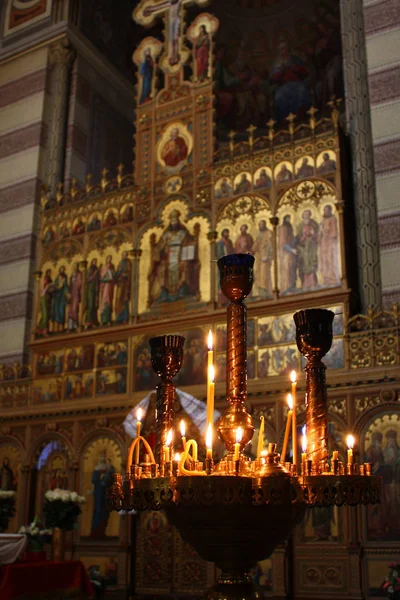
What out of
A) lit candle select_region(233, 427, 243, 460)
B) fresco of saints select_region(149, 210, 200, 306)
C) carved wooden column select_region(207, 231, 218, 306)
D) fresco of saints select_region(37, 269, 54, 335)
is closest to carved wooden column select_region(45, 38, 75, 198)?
fresco of saints select_region(37, 269, 54, 335)

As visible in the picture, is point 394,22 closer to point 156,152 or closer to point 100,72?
point 156,152

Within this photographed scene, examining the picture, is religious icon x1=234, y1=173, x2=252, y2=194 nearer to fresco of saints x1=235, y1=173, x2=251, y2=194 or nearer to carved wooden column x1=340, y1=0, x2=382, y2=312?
fresco of saints x1=235, y1=173, x2=251, y2=194

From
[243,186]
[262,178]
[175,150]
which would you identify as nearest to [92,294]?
[175,150]

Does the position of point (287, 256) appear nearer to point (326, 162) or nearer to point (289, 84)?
point (326, 162)

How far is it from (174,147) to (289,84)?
21.5 ft

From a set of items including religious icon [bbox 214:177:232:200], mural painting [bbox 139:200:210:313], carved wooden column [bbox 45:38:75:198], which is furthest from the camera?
carved wooden column [bbox 45:38:75:198]

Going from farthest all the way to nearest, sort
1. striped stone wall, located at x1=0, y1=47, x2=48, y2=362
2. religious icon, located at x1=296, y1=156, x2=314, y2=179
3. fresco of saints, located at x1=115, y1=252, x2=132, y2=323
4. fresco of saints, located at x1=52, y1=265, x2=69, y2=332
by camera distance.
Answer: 1. striped stone wall, located at x1=0, y1=47, x2=48, y2=362
2. fresco of saints, located at x1=52, y1=265, x2=69, y2=332
3. fresco of saints, located at x1=115, y1=252, x2=132, y2=323
4. religious icon, located at x1=296, y1=156, x2=314, y2=179

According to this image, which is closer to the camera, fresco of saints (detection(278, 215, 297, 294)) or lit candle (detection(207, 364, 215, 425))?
lit candle (detection(207, 364, 215, 425))

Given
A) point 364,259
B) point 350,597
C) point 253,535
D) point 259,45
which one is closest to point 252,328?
point 364,259

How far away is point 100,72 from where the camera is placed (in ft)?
61.0

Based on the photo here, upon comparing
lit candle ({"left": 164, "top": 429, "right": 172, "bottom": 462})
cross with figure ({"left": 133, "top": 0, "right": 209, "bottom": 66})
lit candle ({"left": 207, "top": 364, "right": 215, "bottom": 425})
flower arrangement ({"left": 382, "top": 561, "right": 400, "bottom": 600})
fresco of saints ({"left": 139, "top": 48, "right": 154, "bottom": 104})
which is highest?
cross with figure ({"left": 133, "top": 0, "right": 209, "bottom": 66})

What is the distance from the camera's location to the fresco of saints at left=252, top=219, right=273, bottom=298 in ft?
40.7

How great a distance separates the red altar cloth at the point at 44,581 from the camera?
7.10 meters

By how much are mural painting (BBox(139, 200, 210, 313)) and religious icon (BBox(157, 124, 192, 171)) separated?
891 millimetres
